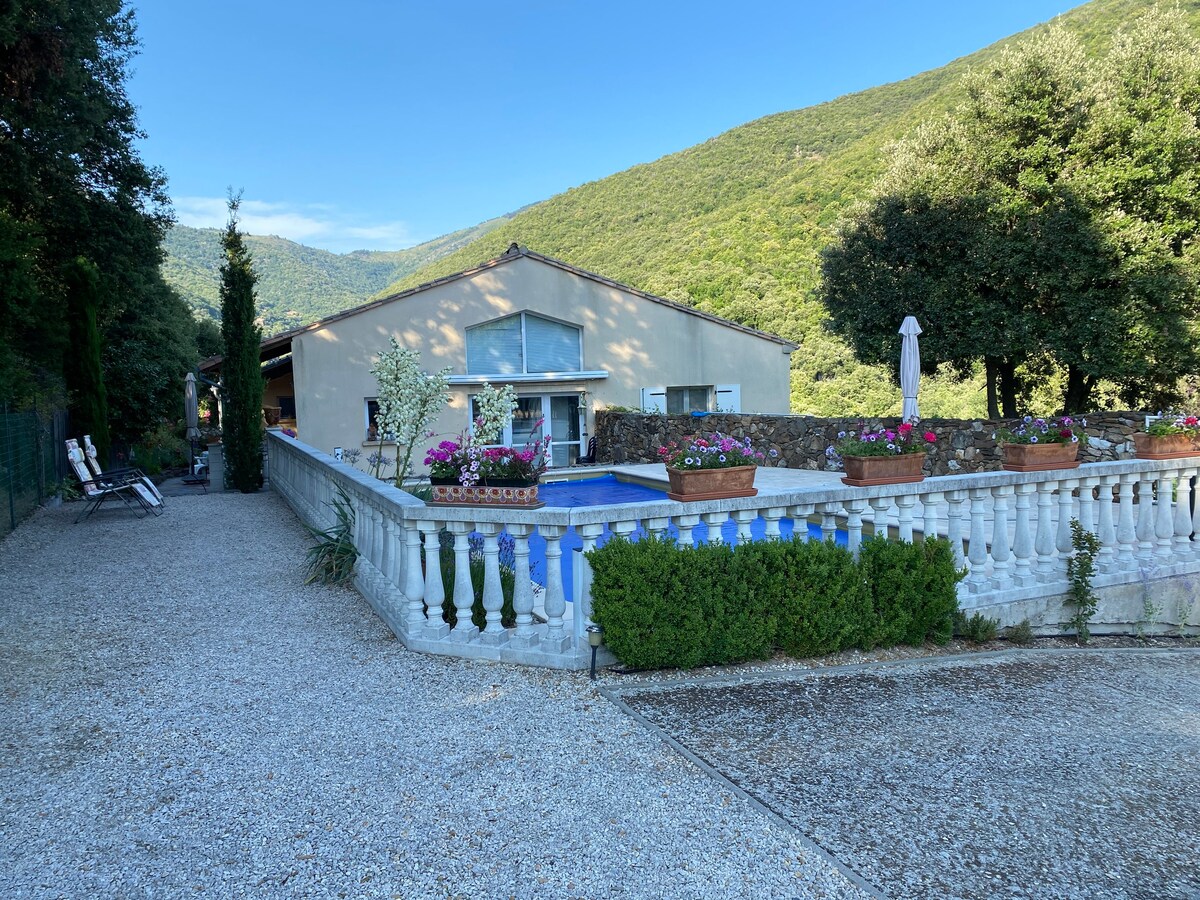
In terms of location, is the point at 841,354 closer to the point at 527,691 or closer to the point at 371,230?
the point at 527,691

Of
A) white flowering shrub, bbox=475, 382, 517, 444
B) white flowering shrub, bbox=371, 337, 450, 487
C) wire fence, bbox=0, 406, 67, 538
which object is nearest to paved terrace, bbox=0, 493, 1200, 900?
white flowering shrub, bbox=475, 382, 517, 444

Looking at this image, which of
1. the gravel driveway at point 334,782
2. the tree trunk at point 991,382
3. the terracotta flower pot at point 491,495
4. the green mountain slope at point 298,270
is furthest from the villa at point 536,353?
the green mountain slope at point 298,270

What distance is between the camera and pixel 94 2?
38.2 ft

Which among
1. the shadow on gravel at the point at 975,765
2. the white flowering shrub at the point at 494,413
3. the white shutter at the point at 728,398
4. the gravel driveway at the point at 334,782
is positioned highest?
the white shutter at the point at 728,398

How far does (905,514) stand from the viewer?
190 inches

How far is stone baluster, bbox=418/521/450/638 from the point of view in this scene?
14.2 feet

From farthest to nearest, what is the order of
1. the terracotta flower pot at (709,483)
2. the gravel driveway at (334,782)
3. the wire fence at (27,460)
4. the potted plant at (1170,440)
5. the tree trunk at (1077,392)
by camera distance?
1. the tree trunk at (1077,392)
2. the wire fence at (27,460)
3. the potted plant at (1170,440)
4. the terracotta flower pot at (709,483)
5. the gravel driveway at (334,782)

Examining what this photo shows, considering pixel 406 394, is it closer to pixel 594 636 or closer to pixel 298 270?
pixel 594 636

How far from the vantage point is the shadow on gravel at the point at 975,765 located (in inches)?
90.7

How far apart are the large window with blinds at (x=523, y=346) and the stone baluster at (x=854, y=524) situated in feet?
45.2

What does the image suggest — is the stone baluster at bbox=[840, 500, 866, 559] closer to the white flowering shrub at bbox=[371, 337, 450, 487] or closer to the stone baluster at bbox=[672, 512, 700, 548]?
the stone baluster at bbox=[672, 512, 700, 548]

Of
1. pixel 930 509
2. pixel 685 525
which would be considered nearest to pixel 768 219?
pixel 930 509

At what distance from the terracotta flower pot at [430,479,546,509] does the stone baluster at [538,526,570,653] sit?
204mm

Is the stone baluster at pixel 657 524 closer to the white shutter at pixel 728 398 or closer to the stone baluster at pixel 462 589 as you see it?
the stone baluster at pixel 462 589
